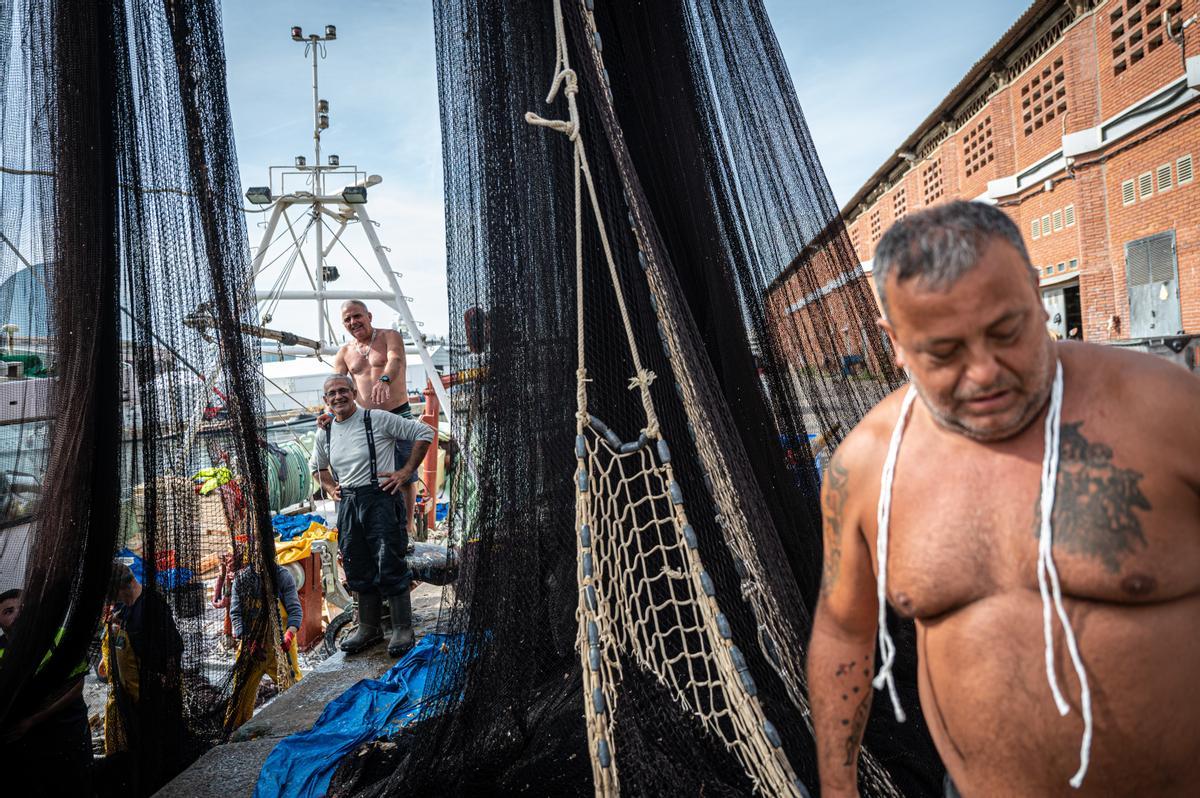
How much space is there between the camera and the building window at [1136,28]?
531 inches

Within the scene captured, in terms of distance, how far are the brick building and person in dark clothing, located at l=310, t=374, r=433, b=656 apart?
896 cm

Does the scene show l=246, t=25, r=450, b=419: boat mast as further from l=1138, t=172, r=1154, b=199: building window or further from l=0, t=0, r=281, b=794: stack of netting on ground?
l=1138, t=172, r=1154, b=199: building window

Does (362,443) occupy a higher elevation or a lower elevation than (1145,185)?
lower

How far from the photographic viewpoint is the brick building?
1355 centimetres

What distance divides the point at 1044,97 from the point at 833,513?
20.9m

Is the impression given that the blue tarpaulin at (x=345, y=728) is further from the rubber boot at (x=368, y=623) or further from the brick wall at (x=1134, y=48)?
the brick wall at (x=1134, y=48)

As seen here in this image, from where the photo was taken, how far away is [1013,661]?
3.92 feet

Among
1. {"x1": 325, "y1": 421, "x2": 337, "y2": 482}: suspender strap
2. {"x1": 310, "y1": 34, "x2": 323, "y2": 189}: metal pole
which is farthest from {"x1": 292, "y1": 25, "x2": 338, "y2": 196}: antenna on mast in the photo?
{"x1": 325, "y1": 421, "x2": 337, "y2": 482}: suspender strap

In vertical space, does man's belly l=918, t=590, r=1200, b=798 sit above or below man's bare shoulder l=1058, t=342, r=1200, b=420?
below

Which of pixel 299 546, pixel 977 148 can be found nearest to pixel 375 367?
pixel 299 546

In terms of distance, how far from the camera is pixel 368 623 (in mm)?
4102

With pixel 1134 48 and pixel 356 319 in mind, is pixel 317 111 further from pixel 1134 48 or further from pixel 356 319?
pixel 1134 48

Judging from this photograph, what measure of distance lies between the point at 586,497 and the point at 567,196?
3.56 ft

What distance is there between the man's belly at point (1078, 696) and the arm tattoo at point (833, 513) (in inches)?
10.2
